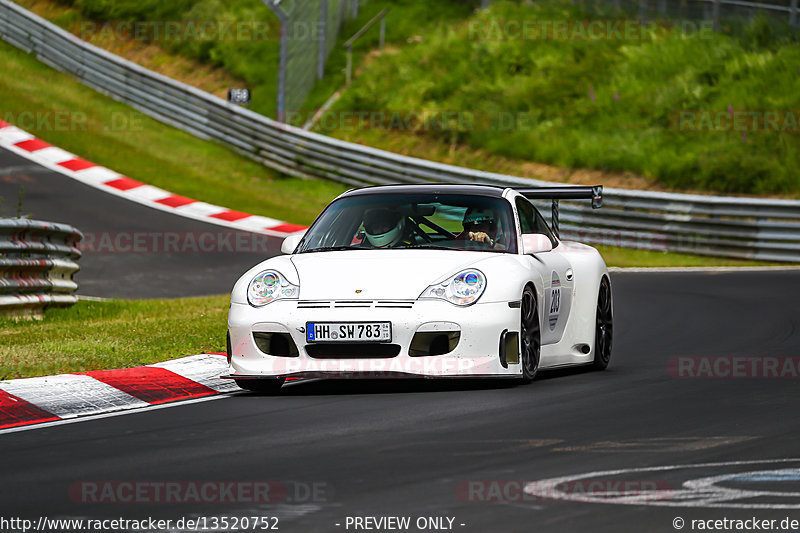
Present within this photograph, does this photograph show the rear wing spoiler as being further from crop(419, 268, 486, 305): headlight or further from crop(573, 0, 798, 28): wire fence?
crop(573, 0, 798, 28): wire fence

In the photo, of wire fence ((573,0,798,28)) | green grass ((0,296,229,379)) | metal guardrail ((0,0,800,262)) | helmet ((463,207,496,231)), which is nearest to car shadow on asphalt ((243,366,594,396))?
helmet ((463,207,496,231))

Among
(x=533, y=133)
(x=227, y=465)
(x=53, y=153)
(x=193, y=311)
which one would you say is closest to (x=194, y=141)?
(x=53, y=153)

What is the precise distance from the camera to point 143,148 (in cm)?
2980

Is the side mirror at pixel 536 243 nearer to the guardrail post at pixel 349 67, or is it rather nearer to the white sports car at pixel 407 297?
the white sports car at pixel 407 297

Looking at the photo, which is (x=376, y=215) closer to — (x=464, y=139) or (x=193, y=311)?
(x=193, y=311)

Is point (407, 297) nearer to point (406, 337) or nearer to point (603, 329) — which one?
point (406, 337)

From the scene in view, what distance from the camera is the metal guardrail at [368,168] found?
22562 mm

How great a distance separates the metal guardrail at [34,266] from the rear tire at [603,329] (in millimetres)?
5472

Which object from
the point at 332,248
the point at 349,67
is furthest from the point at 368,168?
the point at 332,248

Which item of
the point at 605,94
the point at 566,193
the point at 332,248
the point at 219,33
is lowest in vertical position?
the point at 332,248

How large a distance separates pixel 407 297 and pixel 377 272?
11.8 inches

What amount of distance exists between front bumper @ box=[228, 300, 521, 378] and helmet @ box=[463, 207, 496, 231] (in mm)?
1136

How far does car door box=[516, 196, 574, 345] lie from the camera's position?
387 inches

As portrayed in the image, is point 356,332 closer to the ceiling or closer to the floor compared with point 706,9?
closer to the floor
